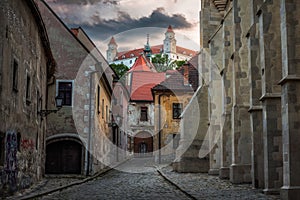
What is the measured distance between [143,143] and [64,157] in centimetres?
3313

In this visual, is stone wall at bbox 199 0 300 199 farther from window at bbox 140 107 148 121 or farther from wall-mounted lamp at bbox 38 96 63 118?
window at bbox 140 107 148 121

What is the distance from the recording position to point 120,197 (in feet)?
41.7

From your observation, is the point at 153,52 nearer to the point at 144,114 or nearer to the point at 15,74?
the point at 144,114

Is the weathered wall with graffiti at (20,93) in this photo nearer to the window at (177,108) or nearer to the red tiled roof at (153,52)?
the window at (177,108)

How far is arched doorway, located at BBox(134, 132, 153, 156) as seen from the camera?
5612cm

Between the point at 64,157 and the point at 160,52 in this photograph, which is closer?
the point at 64,157

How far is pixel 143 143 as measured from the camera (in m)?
57.3

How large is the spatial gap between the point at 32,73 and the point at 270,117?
8797mm

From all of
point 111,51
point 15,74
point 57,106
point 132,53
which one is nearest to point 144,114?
point 57,106

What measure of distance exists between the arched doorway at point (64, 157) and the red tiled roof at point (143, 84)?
3262 cm

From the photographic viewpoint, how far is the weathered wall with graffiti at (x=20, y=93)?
12.4 metres

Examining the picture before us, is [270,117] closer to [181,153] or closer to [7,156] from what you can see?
[7,156]

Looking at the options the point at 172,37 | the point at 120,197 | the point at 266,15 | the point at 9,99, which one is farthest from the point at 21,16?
the point at 172,37

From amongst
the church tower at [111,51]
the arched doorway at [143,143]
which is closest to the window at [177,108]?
the arched doorway at [143,143]
